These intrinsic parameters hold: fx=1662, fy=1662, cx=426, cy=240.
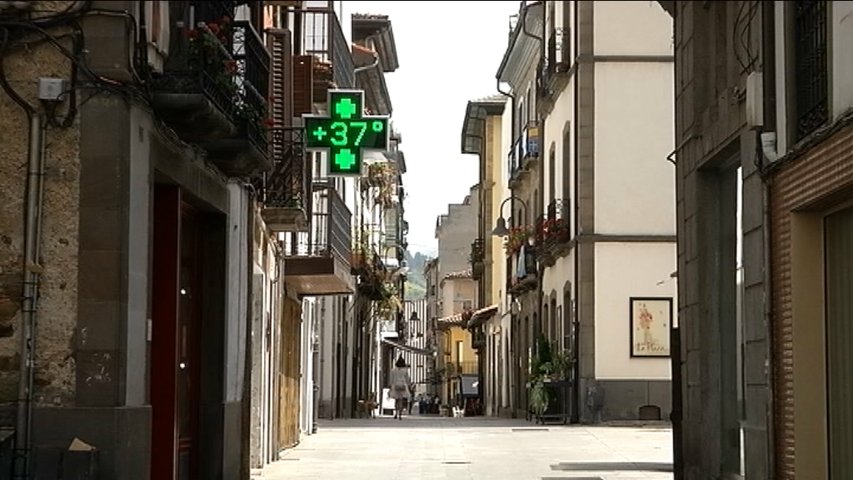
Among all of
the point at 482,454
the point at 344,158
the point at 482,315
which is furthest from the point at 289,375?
the point at 482,315

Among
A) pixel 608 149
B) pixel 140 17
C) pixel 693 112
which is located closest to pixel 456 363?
pixel 608 149

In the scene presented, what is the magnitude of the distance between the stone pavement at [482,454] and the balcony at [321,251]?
241cm

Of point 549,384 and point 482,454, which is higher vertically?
point 549,384

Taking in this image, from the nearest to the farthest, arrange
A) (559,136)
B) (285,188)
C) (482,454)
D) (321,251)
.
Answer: (285,188), (482,454), (321,251), (559,136)

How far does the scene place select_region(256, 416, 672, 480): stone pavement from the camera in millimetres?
17969

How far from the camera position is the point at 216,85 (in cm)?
1191

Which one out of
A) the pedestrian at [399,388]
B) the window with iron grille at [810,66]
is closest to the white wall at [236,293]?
the window with iron grille at [810,66]

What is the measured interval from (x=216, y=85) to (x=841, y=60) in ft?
14.3

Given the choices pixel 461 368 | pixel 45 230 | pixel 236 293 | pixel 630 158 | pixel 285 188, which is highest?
pixel 630 158

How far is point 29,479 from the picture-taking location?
10977mm

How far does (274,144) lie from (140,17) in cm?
938

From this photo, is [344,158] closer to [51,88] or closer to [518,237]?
[51,88]

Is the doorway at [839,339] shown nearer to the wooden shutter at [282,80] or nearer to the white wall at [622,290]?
the wooden shutter at [282,80]

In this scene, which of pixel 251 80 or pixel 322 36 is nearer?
pixel 251 80
